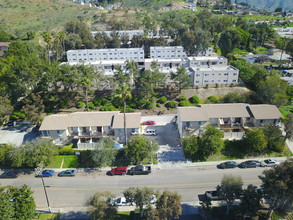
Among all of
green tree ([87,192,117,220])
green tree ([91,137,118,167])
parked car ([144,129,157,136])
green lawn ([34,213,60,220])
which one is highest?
green tree ([87,192,117,220])

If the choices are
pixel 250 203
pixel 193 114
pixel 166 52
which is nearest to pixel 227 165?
pixel 193 114

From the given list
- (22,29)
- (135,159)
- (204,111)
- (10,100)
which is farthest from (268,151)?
(22,29)

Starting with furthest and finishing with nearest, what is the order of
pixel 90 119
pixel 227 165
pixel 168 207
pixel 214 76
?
1. pixel 214 76
2. pixel 90 119
3. pixel 227 165
4. pixel 168 207

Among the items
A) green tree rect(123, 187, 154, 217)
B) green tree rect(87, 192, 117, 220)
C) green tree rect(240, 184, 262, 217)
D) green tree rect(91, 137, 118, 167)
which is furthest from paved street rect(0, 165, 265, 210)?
green tree rect(123, 187, 154, 217)

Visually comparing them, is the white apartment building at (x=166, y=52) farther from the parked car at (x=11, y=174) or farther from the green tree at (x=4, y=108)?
the parked car at (x=11, y=174)

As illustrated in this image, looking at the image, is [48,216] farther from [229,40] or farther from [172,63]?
[229,40]

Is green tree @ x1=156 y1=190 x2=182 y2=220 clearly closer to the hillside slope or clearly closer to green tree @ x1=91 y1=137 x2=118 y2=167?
green tree @ x1=91 y1=137 x2=118 y2=167

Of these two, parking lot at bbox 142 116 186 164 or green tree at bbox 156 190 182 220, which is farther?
parking lot at bbox 142 116 186 164
